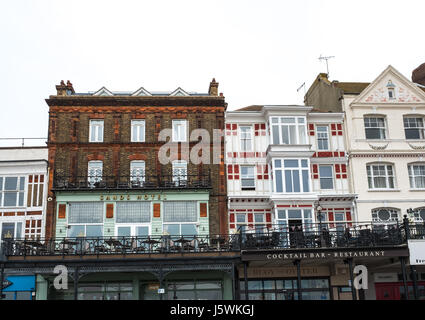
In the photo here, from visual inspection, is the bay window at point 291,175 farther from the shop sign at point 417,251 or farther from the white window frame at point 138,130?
the white window frame at point 138,130

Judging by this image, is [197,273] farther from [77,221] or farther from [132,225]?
[77,221]

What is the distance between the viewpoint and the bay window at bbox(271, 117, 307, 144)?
97.0 feet

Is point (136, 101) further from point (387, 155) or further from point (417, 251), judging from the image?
point (417, 251)

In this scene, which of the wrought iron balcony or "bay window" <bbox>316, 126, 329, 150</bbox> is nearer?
the wrought iron balcony

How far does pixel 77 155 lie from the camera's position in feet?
94.8

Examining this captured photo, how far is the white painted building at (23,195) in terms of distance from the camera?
27.7m

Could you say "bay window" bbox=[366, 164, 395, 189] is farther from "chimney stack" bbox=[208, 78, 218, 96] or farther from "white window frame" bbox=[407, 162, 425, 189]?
"chimney stack" bbox=[208, 78, 218, 96]

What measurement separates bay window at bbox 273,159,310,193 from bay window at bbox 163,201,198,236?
4.98 m

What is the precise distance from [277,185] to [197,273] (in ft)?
21.9

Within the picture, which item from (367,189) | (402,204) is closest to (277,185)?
(367,189)

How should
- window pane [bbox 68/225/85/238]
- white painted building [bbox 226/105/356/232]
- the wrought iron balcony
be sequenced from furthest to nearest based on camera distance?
white painted building [bbox 226/105/356/232]
window pane [bbox 68/225/85/238]
the wrought iron balcony

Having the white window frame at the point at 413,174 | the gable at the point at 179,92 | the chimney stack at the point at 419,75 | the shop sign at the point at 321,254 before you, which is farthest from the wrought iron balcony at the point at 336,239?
the chimney stack at the point at 419,75

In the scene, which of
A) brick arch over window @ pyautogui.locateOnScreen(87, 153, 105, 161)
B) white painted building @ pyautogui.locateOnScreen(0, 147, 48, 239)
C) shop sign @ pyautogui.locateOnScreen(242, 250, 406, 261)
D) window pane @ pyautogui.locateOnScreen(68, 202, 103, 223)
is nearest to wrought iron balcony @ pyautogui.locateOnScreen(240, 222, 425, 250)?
shop sign @ pyautogui.locateOnScreen(242, 250, 406, 261)

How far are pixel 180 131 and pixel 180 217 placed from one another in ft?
17.5
